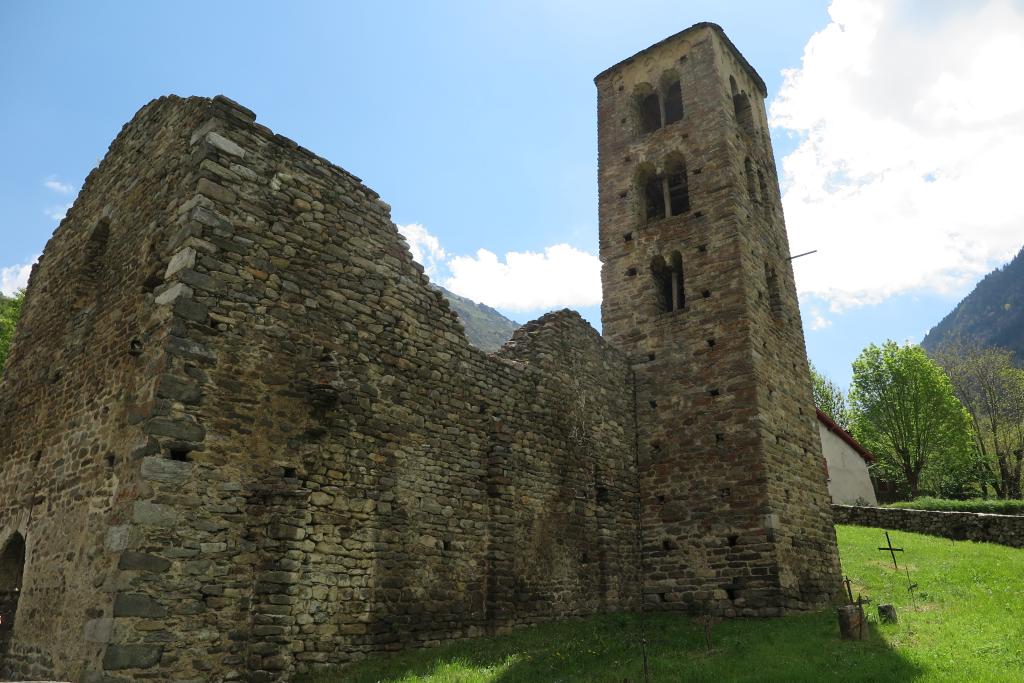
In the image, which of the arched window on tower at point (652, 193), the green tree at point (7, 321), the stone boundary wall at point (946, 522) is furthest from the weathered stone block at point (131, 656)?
the stone boundary wall at point (946, 522)

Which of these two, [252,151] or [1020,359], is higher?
[1020,359]

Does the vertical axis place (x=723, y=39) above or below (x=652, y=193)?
above

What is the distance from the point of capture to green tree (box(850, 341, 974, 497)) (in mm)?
33438

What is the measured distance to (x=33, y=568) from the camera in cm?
861

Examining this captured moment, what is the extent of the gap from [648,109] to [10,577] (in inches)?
740

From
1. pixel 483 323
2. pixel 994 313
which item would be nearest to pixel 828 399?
pixel 483 323

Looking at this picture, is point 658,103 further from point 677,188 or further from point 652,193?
point 677,188

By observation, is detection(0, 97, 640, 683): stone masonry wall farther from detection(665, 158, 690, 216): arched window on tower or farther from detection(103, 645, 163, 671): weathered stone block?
detection(665, 158, 690, 216): arched window on tower

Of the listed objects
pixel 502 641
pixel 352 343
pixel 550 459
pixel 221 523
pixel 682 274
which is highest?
pixel 682 274

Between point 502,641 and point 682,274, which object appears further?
point 682,274

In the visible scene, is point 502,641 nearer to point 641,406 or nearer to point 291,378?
point 291,378

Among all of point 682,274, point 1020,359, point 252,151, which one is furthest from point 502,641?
point 1020,359

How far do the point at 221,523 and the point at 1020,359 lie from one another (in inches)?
5912

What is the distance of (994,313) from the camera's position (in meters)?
153
